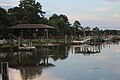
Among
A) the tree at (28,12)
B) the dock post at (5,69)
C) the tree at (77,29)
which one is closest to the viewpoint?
the dock post at (5,69)

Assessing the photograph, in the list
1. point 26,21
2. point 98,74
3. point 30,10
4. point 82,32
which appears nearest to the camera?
point 98,74

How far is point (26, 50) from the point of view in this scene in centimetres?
4200

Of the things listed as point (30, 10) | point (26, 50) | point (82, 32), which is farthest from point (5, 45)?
point (82, 32)

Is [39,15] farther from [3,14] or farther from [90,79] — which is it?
[90,79]

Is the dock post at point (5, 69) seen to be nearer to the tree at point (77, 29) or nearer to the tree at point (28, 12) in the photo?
the tree at point (28, 12)

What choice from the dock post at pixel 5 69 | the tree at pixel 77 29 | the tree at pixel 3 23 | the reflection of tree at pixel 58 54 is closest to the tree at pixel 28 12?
the tree at pixel 3 23

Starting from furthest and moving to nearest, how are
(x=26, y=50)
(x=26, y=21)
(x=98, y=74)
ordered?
(x=26, y=21)
(x=26, y=50)
(x=98, y=74)

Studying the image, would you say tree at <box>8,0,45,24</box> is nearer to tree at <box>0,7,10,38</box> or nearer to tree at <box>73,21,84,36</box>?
tree at <box>0,7,10,38</box>

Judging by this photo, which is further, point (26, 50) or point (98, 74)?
point (26, 50)

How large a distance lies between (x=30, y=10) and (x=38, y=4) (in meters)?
5.05

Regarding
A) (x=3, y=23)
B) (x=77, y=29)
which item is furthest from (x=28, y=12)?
(x=77, y=29)

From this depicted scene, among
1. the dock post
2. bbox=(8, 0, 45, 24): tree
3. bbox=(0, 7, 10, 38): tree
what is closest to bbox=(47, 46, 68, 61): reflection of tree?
bbox=(0, 7, 10, 38): tree

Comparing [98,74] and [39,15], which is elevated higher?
[39,15]

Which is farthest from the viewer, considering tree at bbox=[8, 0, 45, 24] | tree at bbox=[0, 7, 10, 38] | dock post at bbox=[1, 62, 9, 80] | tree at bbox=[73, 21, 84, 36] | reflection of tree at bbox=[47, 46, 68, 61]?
tree at bbox=[73, 21, 84, 36]
